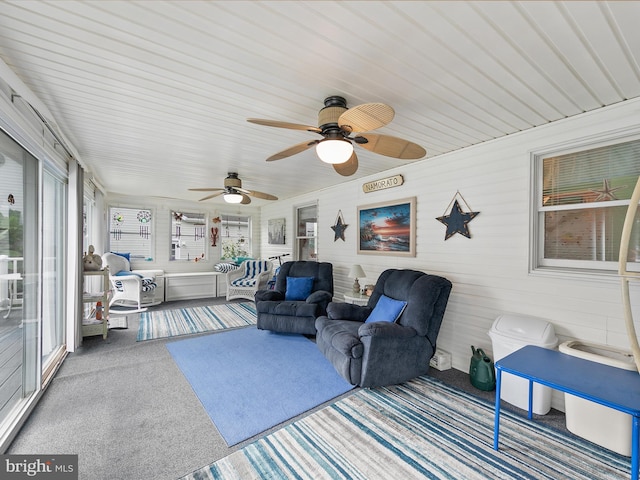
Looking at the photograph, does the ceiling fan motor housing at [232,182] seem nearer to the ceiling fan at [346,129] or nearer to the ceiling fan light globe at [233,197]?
the ceiling fan light globe at [233,197]

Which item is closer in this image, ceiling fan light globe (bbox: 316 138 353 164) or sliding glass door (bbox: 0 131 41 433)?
sliding glass door (bbox: 0 131 41 433)

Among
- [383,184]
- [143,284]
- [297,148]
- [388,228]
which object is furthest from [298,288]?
[143,284]

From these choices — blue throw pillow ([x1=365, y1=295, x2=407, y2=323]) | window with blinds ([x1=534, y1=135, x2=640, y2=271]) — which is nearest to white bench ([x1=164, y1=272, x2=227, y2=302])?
blue throw pillow ([x1=365, y1=295, x2=407, y2=323])

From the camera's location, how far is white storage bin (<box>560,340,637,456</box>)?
6.09 feet

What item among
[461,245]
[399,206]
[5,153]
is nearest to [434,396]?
[461,245]

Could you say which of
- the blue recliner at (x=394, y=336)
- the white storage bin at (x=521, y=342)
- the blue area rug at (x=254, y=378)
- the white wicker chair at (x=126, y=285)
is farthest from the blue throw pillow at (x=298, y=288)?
the white wicker chair at (x=126, y=285)

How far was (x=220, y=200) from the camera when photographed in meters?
6.88

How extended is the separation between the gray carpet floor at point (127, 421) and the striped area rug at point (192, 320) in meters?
1.02

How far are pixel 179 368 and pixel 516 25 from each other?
3830 millimetres

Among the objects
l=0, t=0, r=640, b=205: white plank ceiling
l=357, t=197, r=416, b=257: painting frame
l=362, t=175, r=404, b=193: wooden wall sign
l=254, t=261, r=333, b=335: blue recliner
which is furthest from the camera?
l=254, t=261, r=333, b=335: blue recliner

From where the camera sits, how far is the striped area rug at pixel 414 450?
1686 mm

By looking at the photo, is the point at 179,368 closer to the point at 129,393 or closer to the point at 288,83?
the point at 129,393

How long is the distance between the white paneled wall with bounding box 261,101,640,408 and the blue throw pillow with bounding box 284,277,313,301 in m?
1.32

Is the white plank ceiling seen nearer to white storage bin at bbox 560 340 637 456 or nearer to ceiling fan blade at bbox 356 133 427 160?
ceiling fan blade at bbox 356 133 427 160
